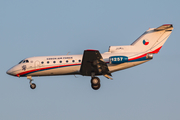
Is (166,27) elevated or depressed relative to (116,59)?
elevated

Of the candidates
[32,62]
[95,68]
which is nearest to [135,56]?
[95,68]

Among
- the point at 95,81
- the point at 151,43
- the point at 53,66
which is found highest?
the point at 151,43

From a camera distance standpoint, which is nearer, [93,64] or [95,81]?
[93,64]

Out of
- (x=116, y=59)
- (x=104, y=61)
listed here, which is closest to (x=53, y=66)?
(x=104, y=61)

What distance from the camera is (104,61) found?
1718 inches

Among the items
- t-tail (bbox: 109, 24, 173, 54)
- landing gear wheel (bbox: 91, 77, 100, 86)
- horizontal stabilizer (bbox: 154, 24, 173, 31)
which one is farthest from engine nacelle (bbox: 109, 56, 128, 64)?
horizontal stabilizer (bbox: 154, 24, 173, 31)

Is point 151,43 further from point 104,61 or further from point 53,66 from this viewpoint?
point 53,66

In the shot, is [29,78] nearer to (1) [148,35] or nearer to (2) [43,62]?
(2) [43,62]

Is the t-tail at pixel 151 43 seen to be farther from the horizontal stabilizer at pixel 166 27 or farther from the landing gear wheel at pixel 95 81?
the landing gear wheel at pixel 95 81

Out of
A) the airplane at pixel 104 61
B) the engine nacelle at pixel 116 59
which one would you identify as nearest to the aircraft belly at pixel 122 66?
the airplane at pixel 104 61

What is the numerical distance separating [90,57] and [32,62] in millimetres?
8278

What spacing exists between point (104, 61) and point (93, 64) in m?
1.31

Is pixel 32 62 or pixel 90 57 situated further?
pixel 32 62

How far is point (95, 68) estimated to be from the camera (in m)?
44.2
